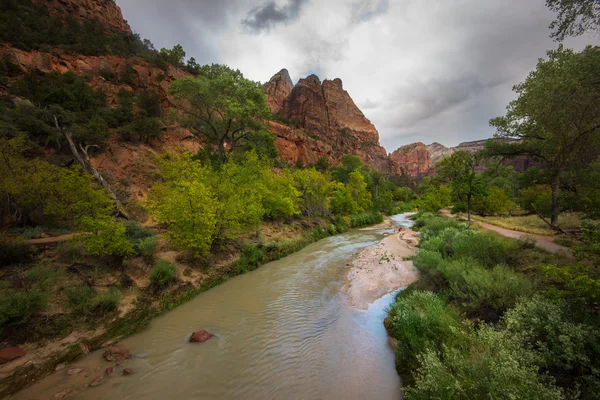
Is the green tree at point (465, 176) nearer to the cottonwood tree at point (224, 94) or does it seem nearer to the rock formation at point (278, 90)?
the cottonwood tree at point (224, 94)

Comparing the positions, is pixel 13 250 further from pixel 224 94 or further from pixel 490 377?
pixel 224 94

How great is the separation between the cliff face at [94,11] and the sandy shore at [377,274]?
58669mm

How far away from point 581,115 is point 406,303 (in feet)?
28.0

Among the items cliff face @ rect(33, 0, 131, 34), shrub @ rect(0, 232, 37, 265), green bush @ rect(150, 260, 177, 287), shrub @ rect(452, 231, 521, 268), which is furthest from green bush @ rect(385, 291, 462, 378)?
cliff face @ rect(33, 0, 131, 34)

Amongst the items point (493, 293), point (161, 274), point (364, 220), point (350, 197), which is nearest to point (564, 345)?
point (493, 293)

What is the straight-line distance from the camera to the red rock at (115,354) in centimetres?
630

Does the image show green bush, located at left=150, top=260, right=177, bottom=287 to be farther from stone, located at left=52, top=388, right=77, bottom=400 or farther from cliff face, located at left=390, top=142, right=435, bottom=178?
cliff face, located at left=390, top=142, right=435, bottom=178

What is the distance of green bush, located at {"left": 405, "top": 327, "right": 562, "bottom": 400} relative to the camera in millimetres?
2865

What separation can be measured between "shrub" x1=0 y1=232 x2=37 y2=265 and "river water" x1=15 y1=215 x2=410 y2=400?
19.9 feet

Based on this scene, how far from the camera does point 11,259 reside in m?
8.48

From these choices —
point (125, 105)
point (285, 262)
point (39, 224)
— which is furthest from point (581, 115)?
point (125, 105)

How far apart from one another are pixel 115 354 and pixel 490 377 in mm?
9489

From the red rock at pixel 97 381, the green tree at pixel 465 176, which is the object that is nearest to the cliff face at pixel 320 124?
the green tree at pixel 465 176

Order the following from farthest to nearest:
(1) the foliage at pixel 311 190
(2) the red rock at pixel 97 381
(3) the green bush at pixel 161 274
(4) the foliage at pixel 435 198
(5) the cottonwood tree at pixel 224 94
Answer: (4) the foliage at pixel 435 198 < (1) the foliage at pixel 311 190 < (5) the cottonwood tree at pixel 224 94 < (3) the green bush at pixel 161 274 < (2) the red rock at pixel 97 381
